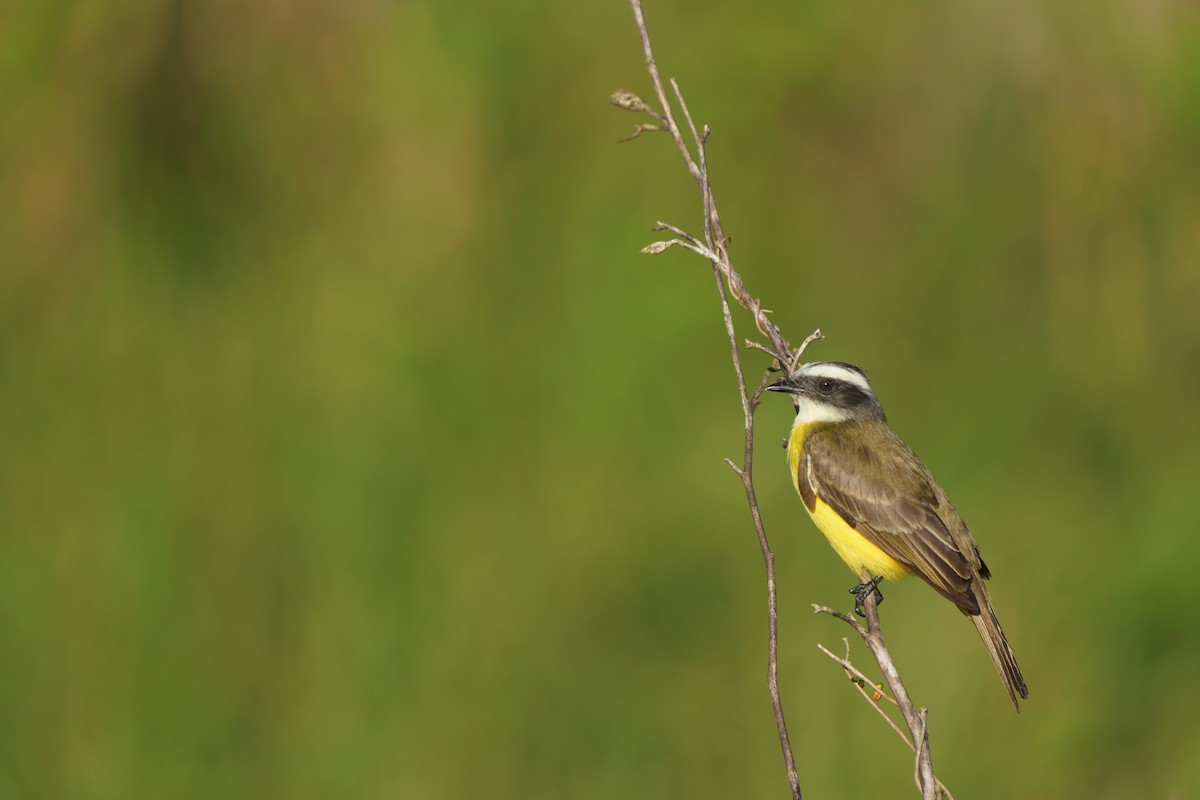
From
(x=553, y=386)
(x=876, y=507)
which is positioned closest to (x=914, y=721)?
(x=876, y=507)

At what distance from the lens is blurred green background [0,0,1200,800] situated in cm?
624

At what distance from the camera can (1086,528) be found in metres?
7.16

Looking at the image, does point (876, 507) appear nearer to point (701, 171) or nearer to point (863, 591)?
point (863, 591)

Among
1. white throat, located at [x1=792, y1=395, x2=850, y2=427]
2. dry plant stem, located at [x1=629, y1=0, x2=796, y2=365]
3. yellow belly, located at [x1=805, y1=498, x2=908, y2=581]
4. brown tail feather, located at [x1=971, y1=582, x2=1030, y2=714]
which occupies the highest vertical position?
dry plant stem, located at [x1=629, y1=0, x2=796, y2=365]

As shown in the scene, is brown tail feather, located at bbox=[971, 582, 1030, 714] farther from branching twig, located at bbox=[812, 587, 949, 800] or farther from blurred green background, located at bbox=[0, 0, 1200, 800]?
branching twig, located at bbox=[812, 587, 949, 800]

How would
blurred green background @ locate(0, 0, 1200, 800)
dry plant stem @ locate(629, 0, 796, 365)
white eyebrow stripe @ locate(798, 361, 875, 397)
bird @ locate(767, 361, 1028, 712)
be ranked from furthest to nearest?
blurred green background @ locate(0, 0, 1200, 800) → white eyebrow stripe @ locate(798, 361, 875, 397) → bird @ locate(767, 361, 1028, 712) → dry plant stem @ locate(629, 0, 796, 365)

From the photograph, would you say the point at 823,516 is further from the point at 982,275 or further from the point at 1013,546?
the point at 982,275

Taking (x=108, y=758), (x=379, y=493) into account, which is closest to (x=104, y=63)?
(x=379, y=493)

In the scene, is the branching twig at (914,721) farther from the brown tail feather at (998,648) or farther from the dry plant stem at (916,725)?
the brown tail feather at (998,648)

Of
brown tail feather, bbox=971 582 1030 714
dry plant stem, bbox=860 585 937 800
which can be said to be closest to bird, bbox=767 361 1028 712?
brown tail feather, bbox=971 582 1030 714

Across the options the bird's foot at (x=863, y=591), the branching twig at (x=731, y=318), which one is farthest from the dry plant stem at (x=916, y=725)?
the bird's foot at (x=863, y=591)

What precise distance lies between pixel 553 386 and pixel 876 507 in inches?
81.1

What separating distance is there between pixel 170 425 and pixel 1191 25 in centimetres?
539

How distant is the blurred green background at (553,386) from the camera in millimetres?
6242
